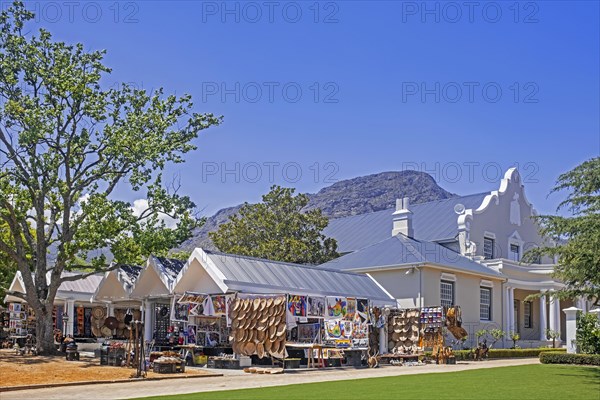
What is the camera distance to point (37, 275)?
32.2 m

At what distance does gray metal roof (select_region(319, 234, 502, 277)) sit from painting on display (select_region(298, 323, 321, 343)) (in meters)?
10.0

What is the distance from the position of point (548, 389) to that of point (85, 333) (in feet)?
95.9

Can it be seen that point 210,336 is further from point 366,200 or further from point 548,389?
point 366,200

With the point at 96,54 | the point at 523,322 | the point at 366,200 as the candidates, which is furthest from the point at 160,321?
the point at 366,200

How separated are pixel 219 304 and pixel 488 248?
22.6 metres

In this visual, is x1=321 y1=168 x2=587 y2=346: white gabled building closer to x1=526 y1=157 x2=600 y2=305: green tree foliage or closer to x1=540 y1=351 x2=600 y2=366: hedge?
x1=540 y1=351 x2=600 y2=366: hedge

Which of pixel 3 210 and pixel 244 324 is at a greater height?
pixel 3 210

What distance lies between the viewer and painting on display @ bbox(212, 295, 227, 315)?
1105 inches

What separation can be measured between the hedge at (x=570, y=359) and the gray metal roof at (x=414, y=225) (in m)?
15.3

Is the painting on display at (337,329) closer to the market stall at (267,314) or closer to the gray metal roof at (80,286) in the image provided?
the market stall at (267,314)

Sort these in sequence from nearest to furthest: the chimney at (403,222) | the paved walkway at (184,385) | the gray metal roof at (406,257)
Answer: the paved walkway at (184,385) → the gray metal roof at (406,257) → the chimney at (403,222)

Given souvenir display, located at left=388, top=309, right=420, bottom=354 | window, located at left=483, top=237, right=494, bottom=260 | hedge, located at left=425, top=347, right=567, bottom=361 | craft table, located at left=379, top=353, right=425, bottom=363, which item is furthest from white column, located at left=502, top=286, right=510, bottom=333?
craft table, located at left=379, top=353, right=425, bottom=363

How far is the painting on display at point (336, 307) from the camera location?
28094 mm

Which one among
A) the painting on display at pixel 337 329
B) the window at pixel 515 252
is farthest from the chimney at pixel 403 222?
the painting on display at pixel 337 329
